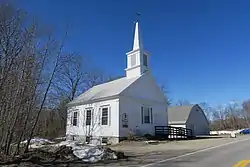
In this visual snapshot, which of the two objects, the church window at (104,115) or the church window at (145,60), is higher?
the church window at (145,60)

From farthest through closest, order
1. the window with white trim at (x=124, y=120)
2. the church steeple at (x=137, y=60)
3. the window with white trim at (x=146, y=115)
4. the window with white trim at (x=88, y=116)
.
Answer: the church steeple at (x=137, y=60), the window with white trim at (x=88, y=116), the window with white trim at (x=146, y=115), the window with white trim at (x=124, y=120)

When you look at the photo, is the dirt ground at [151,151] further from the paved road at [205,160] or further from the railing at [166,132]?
the railing at [166,132]

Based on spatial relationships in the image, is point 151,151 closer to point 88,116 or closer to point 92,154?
point 92,154

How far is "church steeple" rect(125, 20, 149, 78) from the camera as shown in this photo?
79.9 feet

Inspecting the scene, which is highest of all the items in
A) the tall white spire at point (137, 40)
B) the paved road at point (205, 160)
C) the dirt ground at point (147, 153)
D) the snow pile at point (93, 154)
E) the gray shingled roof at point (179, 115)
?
the tall white spire at point (137, 40)

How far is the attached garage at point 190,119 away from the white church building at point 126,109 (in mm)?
14478

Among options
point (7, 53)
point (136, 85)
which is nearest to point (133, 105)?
point (136, 85)

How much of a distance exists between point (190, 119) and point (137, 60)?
20.0 metres

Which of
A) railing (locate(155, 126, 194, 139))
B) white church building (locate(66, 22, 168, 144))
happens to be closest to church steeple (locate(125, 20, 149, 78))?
white church building (locate(66, 22, 168, 144))

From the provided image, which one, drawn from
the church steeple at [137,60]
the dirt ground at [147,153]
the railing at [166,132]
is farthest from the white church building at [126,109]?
the dirt ground at [147,153]

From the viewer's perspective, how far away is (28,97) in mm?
10195

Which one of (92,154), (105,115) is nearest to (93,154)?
(92,154)

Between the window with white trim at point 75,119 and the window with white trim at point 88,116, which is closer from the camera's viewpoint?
the window with white trim at point 88,116

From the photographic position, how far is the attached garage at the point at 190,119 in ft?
130
